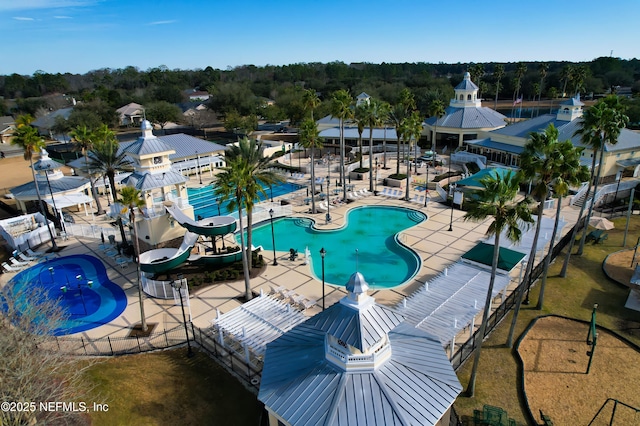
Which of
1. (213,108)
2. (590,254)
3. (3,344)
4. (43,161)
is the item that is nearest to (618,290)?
(590,254)

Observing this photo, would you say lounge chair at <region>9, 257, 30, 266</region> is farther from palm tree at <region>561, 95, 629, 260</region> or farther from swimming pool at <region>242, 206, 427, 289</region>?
palm tree at <region>561, 95, 629, 260</region>

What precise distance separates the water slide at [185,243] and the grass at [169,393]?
846 centimetres

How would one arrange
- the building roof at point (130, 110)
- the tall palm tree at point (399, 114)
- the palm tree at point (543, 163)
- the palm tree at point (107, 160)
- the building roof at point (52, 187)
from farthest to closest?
the building roof at point (130, 110) → the tall palm tree at point (399, 114) → the building roof at point (52, 187) → the palm tree at point (107, 160) → the palm tree at point (543, 163)

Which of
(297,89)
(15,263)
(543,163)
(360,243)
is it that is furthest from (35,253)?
(297,89)

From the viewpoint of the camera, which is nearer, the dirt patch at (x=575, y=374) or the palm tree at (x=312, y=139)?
the dirt patch at (x=575, y=374)

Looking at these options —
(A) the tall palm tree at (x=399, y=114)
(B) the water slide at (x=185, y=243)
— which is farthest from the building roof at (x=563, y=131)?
(B) the water slide at (x=185, y=243)

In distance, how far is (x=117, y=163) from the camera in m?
36.3

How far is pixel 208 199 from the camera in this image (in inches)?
2085

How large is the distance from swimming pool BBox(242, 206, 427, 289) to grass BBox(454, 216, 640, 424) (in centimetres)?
901

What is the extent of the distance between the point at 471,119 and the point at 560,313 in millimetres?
50208

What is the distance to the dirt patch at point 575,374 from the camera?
18.7 m

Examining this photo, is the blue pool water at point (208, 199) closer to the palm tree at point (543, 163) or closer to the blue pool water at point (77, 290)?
the blue pool water at point (77, 290)

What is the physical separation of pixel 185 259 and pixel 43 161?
24357 millimetres

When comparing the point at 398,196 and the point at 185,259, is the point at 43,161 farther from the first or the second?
the point at 398,196
